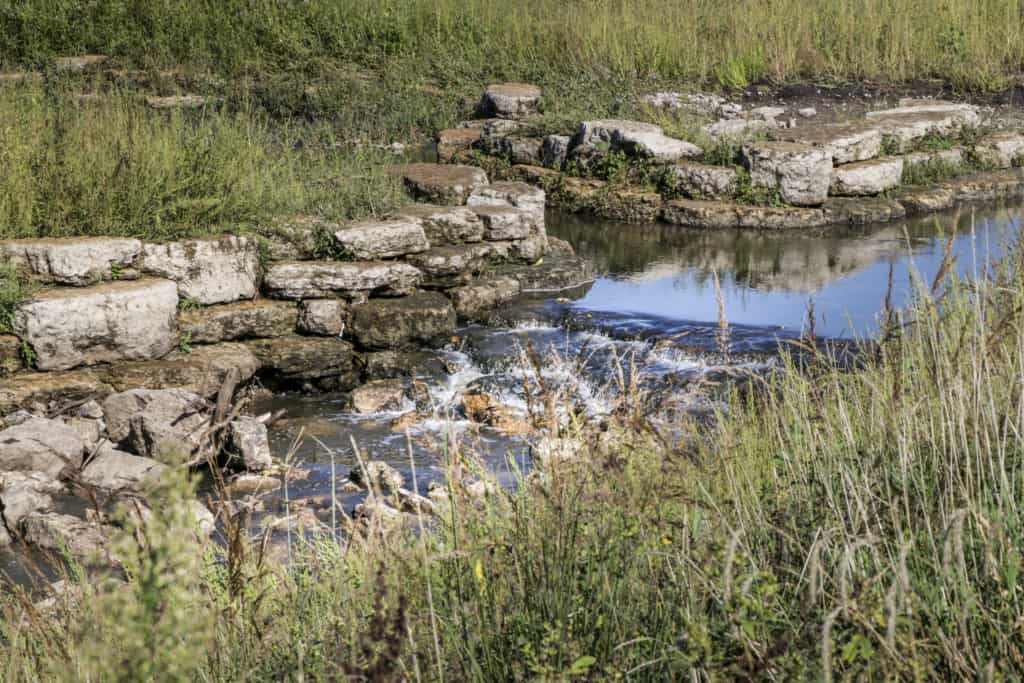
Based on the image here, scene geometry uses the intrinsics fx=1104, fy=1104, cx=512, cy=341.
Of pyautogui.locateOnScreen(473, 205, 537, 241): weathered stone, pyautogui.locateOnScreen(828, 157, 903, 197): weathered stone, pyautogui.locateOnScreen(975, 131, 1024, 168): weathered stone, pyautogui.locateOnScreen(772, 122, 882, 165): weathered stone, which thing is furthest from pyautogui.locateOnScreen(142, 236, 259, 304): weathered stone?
pyautogui.locateOnScreen(975, 131, 1024, 168): weathered stone

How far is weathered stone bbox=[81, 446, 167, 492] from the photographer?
5.27 metres

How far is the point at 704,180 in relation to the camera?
37.8 feet

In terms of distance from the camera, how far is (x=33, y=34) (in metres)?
14.6

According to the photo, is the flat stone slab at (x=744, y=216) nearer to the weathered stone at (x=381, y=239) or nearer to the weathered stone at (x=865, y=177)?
the weathered stone at (x=865, y=177)

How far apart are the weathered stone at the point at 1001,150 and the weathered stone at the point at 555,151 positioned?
4833 mm

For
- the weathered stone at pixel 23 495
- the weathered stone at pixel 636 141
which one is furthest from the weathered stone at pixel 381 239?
the weathered stone at pixel 636 141

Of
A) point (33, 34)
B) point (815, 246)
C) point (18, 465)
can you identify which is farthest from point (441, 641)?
point (33, 34)

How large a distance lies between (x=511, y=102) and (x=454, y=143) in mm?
1045

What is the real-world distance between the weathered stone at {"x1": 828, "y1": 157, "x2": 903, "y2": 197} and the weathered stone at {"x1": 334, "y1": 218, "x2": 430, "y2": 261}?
548 centimetres

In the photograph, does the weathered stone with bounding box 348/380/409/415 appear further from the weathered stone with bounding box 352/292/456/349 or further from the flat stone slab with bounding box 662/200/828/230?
the flat stone slab with bounding box 662/200/828/230

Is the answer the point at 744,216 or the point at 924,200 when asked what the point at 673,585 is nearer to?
the point at 744,216

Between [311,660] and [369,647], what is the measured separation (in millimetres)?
348

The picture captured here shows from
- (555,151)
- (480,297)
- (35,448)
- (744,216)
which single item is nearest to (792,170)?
(744,216)

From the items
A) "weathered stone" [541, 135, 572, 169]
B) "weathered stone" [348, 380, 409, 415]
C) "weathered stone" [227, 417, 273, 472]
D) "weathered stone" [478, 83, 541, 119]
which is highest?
"weathered stone" [478, 83, 541, 119]
